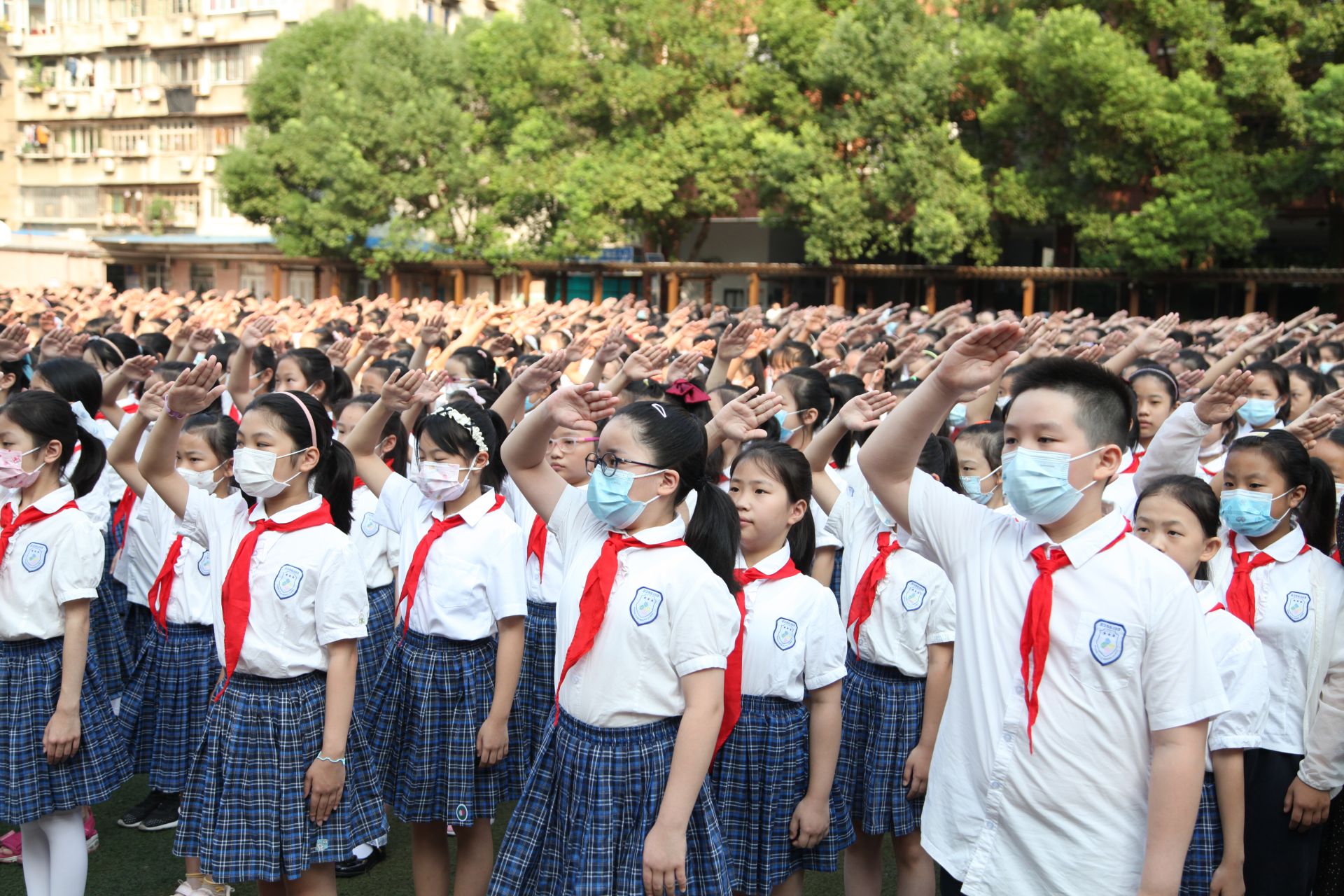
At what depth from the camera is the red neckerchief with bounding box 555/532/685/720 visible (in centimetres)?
242

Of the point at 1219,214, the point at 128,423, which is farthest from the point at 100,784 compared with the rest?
the point at 1219,214

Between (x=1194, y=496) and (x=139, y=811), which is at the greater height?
(x=1194, y=496)

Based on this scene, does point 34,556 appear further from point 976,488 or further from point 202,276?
point 202,276

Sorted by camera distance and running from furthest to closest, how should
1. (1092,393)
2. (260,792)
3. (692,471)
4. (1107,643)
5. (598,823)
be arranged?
(260,792)
(692,471)
(598,823)
(1092,393)
(1107,643)

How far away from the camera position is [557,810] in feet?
8.09

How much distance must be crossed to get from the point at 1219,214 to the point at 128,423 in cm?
1788

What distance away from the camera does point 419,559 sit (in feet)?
10.7

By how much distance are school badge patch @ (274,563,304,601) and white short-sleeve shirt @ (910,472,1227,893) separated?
1.57 metres

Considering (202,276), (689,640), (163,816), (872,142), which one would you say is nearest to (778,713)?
(689,640)

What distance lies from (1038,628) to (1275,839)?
134 centimetres

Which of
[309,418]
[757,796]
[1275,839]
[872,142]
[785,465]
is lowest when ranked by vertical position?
[1275,839]

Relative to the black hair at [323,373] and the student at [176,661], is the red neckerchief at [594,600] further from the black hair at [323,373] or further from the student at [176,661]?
the black hair at [323,373]

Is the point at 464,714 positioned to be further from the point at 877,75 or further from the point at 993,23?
the point at 993,23

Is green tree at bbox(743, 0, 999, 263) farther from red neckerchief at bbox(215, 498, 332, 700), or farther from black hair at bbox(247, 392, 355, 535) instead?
Answer: red neckerchief at bbox(215, 498, 332, 700)
